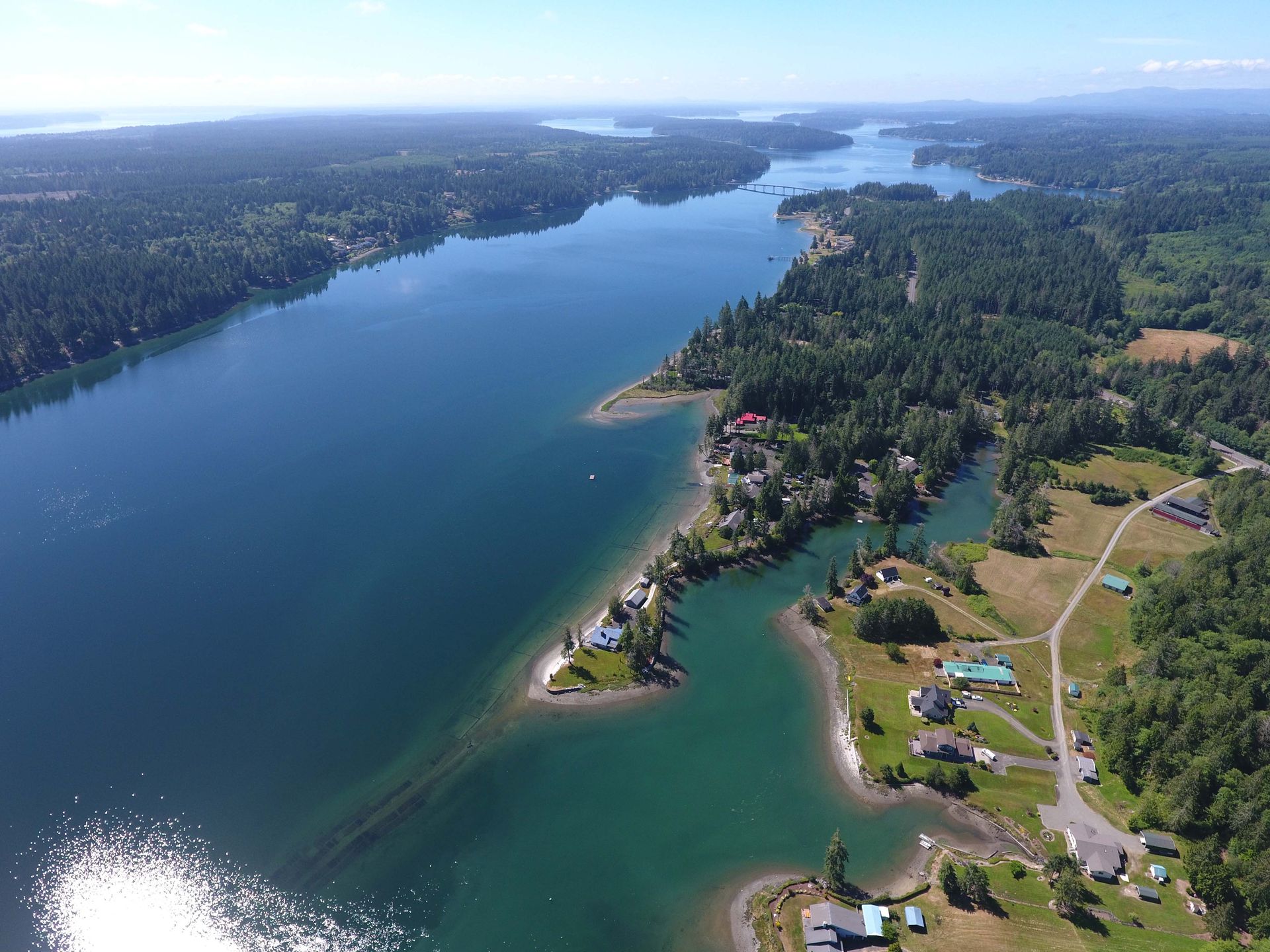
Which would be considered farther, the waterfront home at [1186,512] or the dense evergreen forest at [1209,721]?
the waterfront home at [1186,512]

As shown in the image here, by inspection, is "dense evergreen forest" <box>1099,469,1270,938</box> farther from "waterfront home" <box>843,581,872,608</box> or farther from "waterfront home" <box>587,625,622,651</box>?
"waterfront home" <box>587,625,622,651</box>

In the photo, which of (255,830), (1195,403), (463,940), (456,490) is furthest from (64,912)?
(1195,403)

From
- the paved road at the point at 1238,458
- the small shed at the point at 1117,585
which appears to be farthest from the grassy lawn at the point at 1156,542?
the paved road at the point at 1238,458

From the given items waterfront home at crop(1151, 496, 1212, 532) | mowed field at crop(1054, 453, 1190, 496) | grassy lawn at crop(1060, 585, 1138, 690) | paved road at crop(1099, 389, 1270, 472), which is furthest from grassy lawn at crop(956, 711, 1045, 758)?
paved road at crop(1099, 389, 1270, 472)

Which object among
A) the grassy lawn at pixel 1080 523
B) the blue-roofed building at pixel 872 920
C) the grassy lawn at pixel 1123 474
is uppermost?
the grassy lawn at pixel 1123 474

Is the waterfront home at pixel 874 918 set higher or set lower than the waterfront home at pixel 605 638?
lower

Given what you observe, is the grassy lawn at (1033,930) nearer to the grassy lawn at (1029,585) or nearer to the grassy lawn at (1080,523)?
the grassy lawn at (1029,585)

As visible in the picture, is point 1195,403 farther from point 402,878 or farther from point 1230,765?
point 402,878

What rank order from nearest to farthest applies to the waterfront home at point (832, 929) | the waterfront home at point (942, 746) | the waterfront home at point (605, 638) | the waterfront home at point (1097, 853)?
the waterfront home at point (832, 929) → the waterfront home at point (1097, 853) → the waterfront home at point (942, 746) → the waterfront home at point (605, 638)
